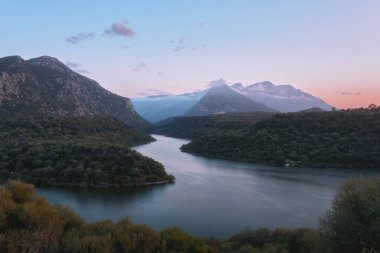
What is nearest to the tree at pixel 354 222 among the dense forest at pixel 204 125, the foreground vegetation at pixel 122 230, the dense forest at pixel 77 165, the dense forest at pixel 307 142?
the foreground vegetation at pixel 122 230

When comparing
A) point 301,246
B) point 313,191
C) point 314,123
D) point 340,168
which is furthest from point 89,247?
point 314,123

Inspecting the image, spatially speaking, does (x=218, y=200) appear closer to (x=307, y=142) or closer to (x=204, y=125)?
(x=307, y=142)

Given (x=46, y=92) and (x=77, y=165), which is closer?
(x=77, y=165)

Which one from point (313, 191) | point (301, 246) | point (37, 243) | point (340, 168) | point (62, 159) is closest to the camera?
point (37, 243)

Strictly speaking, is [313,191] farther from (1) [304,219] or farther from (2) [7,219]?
(2) [7,219]

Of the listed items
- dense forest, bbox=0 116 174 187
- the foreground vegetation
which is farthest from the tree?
dense forest, bbox=0 116 174 187

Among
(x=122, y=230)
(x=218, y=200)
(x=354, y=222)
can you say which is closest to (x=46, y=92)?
(x=218, y=200)

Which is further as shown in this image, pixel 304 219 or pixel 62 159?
pixel 62 159
